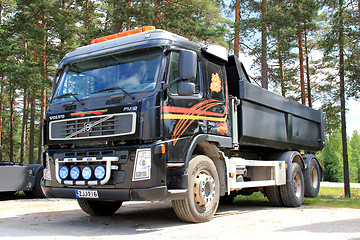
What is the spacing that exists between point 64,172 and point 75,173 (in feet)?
0.85

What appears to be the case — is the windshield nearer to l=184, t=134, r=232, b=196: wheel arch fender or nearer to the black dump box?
l=184, t=134, r=232, b=196: wheel arch fender

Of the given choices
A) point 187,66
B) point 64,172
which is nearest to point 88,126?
point 64,172

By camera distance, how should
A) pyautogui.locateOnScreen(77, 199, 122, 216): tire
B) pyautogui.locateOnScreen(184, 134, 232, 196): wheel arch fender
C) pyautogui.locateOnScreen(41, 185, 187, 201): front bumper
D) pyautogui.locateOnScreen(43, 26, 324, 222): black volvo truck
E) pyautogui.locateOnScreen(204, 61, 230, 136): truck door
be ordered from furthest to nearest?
pyautogui.locateOnScreen(77, 199, 122, 216): tire < pyautogui.locateOnScreen(204, 61, 230, 136): truck door < pyautogui.locateOnScreen(184, 134, 232, 196): wheel arch fender < pyautogui.locateOnScreen(43, 26, 324, 222): black volvo truck < pyautogui.locateOnScreen(41, 185, 187, 201): front bumper

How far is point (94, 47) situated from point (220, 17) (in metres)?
16.7

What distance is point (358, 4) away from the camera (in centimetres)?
1802

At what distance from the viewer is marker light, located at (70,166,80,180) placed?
19.7 ft

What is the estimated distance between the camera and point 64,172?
6.16 meters

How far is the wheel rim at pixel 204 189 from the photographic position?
20.8ft

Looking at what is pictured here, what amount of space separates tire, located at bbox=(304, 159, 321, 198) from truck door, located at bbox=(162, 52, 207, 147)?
5441mm

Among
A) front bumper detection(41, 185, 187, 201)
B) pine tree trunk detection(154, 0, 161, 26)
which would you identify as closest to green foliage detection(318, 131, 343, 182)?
pine tree trunk detection(154, 0, 161, 26)

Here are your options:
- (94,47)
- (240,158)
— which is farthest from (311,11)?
(94,47)

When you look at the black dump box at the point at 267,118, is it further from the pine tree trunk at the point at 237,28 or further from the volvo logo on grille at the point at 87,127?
the pine tree trunk at the point at 237,28

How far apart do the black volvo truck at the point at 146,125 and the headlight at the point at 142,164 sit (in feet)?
0.05

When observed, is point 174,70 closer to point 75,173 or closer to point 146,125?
point 146,125
